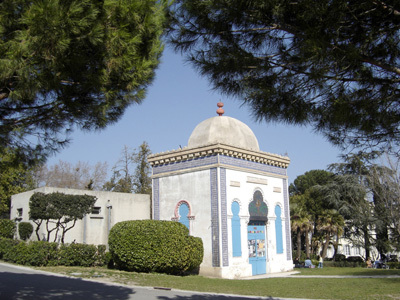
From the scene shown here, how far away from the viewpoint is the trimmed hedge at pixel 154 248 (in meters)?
18.8

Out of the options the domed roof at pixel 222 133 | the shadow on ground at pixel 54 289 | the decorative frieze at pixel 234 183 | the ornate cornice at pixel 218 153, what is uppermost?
the domed roof at pixel 222 133

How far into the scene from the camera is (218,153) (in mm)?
21094

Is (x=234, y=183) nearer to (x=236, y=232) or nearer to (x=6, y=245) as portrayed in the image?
(x=236, y=232)

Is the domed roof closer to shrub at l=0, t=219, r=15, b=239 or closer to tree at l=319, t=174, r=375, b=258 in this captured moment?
shrub at l=0, t=219, r=15, b=239

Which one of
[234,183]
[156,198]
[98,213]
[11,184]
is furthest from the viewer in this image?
[11,184]

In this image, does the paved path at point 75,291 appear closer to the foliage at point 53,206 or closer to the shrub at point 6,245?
the foliage at point 53,206

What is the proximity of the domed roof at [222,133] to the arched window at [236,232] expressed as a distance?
333 centimetres

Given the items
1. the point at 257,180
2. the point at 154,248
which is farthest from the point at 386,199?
the point at 154,248

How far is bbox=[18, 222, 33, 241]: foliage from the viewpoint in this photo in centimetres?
2403

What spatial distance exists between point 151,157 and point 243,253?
7.35m

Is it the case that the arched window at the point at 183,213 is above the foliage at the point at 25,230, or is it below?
above

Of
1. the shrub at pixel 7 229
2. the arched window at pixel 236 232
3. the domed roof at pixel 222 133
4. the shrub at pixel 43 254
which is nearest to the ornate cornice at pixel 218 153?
the domed roof at pixel 222 133

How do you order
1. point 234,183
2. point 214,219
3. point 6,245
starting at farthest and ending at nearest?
point 234,183 → point 6,245 → point 214,219

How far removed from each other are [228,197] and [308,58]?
1478cm
